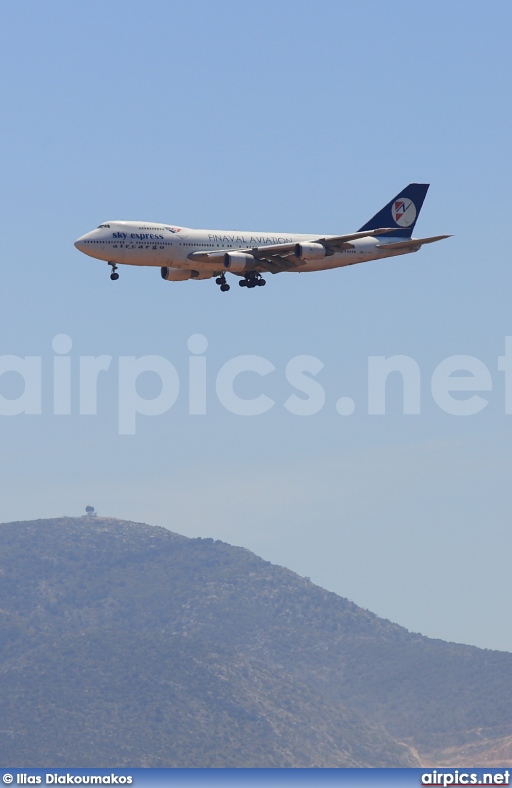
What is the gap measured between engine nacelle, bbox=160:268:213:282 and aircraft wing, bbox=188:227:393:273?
2.27 metres

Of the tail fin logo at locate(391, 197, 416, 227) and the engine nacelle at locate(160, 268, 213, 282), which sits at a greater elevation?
the tail fin logo at locate(391, 197, 416, 227)

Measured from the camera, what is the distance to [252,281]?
114125 mm

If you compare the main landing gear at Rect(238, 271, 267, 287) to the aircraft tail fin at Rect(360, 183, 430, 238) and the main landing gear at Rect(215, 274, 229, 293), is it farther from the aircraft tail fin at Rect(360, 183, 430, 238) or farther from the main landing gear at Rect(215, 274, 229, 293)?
the aircraft tail fin at Rect(360, 183, 430, 238)

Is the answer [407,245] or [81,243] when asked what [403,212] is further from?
[81,243]

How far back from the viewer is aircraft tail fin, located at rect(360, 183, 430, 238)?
12850cm

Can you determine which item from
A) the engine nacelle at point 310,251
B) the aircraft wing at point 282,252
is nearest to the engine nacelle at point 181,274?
the aircraft wing at point 282,252

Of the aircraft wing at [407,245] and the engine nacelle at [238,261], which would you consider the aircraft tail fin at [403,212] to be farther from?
the engine nacelle at [238,261]

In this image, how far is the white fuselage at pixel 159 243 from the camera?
10875 centimetres

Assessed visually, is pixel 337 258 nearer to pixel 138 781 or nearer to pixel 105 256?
pixel 105 256

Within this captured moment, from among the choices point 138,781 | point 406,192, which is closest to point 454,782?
point 138,781

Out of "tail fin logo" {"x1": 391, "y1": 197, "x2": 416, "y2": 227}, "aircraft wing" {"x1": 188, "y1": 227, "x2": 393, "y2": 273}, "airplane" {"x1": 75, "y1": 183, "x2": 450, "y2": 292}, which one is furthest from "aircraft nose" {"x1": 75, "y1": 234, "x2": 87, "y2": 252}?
"tail fin logo" {"x1": 391, "y1": 197, "x2": 416, "y2": 227}

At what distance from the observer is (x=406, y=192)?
131125 millimetres

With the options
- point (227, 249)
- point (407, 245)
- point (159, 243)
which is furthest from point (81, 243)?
point (407, 245)

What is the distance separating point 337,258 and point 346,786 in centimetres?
4783
